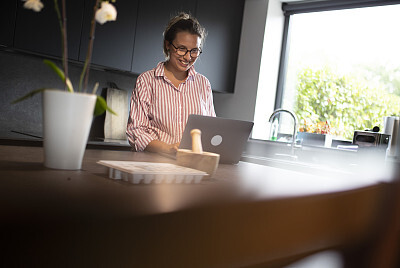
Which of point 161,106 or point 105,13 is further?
point 161,106

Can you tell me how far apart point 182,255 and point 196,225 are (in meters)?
0.05

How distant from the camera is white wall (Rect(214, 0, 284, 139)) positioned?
4.32m

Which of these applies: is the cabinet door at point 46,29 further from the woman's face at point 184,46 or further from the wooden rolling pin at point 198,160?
the wooden rolling pin at point 198,160

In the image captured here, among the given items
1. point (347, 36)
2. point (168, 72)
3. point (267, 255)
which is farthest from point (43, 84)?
point (267, 255)

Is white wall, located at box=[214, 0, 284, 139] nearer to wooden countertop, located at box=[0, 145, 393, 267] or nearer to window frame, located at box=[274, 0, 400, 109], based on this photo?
window frame, located at box=[274, 0, 400, 109]

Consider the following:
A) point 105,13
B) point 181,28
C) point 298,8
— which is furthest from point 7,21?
point 298,8

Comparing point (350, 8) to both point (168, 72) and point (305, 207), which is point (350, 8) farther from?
point (305, 207)

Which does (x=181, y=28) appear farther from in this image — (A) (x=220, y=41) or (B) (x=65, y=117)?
(A) (x=220, y=41)

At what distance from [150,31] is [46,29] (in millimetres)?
938

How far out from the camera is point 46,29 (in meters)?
3.03

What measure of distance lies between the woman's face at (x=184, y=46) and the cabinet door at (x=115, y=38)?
1164 mm

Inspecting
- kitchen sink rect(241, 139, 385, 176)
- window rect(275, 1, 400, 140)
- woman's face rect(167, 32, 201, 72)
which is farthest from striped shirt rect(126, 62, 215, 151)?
window rect(275, 1, 400, 140)

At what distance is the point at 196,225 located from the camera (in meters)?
0.68

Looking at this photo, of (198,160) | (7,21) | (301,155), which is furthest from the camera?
(301,155)
